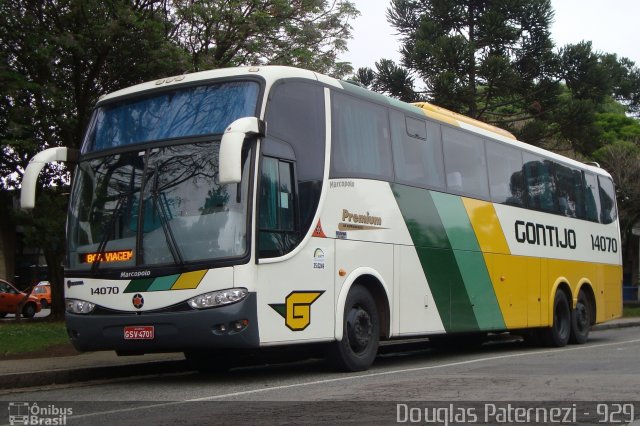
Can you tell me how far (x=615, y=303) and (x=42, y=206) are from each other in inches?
526

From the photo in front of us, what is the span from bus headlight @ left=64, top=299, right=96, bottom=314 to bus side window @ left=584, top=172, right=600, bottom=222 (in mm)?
11960

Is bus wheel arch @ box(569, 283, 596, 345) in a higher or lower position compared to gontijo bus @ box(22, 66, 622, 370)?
lower

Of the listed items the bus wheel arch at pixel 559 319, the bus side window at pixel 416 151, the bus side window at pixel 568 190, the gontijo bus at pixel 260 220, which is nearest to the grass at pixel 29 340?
the gontijo bus at pixel 260 220

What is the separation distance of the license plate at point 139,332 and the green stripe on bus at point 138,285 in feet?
1.35

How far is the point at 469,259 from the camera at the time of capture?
46.1 ft

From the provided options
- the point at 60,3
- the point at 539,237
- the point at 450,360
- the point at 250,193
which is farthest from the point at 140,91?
the point at 60,3

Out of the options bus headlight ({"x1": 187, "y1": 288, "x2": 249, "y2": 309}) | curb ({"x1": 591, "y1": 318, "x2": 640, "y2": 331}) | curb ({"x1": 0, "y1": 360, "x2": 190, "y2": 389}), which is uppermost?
bus headlight ({"x1": 187, "y1": 288, "x2": 249, "y2": 309})

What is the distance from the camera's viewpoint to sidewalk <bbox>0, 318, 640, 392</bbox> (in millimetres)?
10156

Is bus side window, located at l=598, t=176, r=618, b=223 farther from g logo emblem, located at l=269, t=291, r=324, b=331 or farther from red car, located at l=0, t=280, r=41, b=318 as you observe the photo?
red car, located at l=0, t=280, r=41, b=318

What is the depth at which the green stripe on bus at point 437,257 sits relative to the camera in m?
12.6

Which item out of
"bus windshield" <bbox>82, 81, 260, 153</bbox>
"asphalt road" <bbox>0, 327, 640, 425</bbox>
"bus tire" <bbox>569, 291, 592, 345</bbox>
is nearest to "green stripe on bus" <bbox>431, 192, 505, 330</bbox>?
"asphalt road" <bbox>0, 327, 640, 425</bbox>

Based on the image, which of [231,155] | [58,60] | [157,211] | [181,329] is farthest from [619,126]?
[231,155]

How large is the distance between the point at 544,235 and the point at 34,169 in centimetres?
991

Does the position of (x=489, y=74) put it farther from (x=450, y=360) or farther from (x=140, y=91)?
(x=140, y=91)
